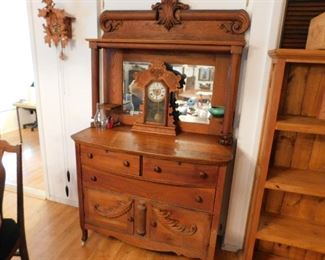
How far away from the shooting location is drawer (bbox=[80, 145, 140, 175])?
1.49m

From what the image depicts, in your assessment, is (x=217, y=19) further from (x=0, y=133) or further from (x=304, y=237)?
(x=0, y=133)

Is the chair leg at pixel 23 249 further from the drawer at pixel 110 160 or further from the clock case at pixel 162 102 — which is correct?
the clock case at pixel 162 102

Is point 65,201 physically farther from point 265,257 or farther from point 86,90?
point 265,257

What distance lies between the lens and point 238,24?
151cm

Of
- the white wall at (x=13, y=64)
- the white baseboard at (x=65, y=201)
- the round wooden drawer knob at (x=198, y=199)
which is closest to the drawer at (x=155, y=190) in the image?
the round wooden drawer knob at (x=198, y=199)

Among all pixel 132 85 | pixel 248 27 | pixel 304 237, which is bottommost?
pixel 304 237

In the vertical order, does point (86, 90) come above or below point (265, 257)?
above

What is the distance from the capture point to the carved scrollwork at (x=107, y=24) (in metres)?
1.72

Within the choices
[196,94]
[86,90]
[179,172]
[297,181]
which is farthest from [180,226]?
[86,90]

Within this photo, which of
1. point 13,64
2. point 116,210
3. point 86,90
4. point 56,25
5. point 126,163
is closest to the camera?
point 126,163

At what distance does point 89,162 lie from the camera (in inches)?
63.8

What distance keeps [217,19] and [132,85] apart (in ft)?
2.44

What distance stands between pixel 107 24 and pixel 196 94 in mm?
831

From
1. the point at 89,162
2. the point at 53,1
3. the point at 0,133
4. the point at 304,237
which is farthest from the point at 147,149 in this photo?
the point at 0,133
